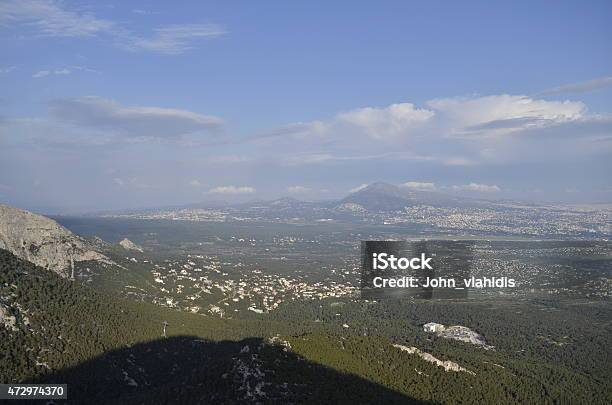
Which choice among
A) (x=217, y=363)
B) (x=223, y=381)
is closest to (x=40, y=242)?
(x=217, y=363)

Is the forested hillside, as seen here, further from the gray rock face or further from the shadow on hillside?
the gray rock face

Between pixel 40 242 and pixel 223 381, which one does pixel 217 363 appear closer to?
pixel 223 381

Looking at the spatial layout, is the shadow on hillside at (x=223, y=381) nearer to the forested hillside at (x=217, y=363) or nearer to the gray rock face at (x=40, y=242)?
the forested hillside at (x=217, y=363)

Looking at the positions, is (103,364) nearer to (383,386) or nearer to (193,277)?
(383,386)

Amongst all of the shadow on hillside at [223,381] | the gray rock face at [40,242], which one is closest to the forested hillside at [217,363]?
the shadow on hillside at [223,381]

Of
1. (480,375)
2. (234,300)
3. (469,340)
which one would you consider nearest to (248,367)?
(480,375)
